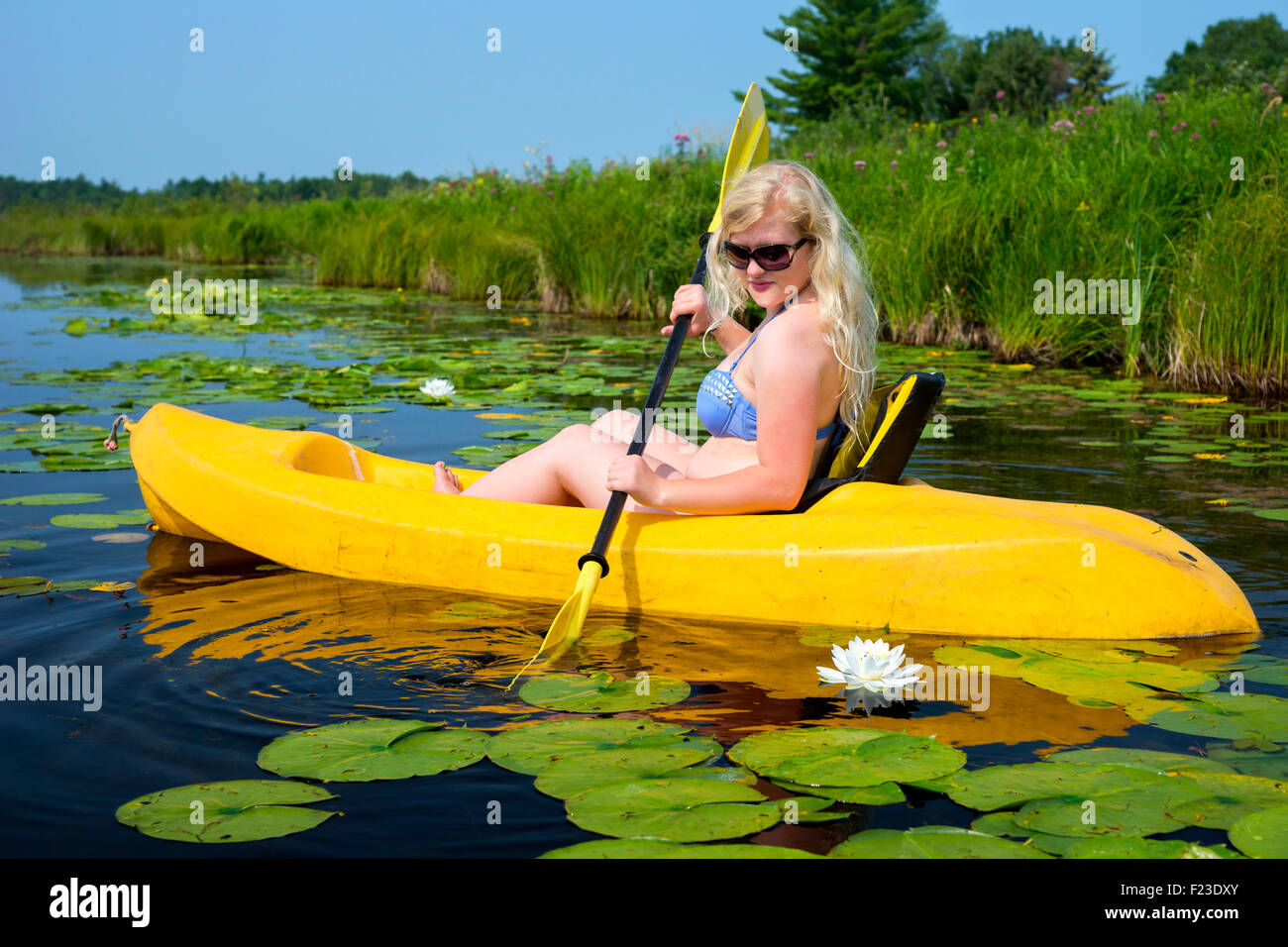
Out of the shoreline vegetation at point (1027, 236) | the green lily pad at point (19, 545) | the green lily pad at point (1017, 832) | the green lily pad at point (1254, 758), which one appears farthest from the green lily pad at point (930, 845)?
the shoreline vegetation at point (1027, 236)

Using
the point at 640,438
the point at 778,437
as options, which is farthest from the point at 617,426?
the point at 778,437

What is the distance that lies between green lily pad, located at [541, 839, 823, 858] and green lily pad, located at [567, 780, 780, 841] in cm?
2

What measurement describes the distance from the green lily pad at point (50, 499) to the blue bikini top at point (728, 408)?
87.4 inches

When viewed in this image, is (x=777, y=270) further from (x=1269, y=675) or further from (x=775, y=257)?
(x=1269, y=675)

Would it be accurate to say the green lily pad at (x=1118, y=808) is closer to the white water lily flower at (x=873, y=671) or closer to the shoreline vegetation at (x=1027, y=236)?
the white water lily flower at (x=873, y=671)

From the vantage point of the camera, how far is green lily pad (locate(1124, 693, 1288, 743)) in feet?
6.38

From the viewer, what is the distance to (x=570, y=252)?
10.4 m

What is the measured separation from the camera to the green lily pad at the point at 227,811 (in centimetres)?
158

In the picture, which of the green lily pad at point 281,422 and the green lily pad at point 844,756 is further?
the green lily pad at point 281,422

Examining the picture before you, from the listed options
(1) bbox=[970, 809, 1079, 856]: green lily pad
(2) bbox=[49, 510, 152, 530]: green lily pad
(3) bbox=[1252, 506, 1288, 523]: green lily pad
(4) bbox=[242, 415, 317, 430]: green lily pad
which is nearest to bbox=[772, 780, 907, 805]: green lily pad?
(1) bbox=[970, 809, 1079, 856]: green lily pad

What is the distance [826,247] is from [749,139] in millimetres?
1081

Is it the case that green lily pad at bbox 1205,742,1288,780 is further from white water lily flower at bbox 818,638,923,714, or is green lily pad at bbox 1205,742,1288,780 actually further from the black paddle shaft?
the black paddle shaft

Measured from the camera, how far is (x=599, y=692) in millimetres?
2180
